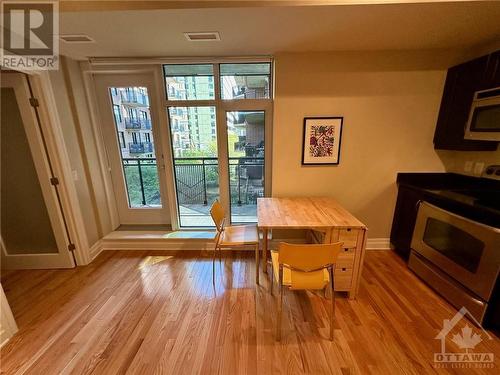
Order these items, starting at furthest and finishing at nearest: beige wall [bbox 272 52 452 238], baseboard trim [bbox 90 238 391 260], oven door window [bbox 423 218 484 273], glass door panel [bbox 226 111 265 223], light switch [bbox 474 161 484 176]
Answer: baseboard trim [bbox 90 238 391 260] < glass door panel [bbox 226 111 265 223] < beige wall [bbox 272 52 452 238] < light switch [bbox 474 161 484 176] < oven door window [bbox 423 218 484 273]

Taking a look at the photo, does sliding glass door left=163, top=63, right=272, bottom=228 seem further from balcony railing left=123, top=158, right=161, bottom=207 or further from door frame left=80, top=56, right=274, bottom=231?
balcony railing left=123, top=158, right=161, bottom=207

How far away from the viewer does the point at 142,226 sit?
10.7 ft

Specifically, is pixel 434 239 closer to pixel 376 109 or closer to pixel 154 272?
pixel 376 109

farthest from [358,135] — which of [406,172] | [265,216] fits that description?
[265,216]

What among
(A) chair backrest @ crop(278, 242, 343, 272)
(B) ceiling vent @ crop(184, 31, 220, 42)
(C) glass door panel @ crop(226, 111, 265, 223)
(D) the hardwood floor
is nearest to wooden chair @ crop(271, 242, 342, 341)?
(A) chair backrest @ crop(278, 242, 343, 272)

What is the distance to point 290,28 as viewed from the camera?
5.94ft

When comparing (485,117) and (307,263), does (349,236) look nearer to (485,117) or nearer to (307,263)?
(307,263)

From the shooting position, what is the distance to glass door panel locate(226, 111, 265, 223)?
9.04ft

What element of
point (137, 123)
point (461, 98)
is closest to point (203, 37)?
point (137, 123)

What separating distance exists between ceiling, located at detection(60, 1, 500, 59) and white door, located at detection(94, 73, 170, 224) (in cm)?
45

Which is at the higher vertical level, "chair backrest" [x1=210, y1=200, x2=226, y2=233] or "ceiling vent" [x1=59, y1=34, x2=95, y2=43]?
"ceiling vent" [x1=59, y1=34, x2=95, y2=43]

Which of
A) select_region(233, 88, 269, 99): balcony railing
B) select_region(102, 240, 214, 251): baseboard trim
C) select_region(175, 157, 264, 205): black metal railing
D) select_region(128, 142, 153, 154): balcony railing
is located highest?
select_region(233, 88, 269, 99): balcony railing

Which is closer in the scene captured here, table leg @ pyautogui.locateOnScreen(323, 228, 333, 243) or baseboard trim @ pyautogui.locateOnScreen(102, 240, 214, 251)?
table leg @ pyautogui.locateOnScreen(323, 228, 333, 243)

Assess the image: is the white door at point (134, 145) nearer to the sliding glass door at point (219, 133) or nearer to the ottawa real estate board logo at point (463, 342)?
the sliding glass door at point (219, 133)
